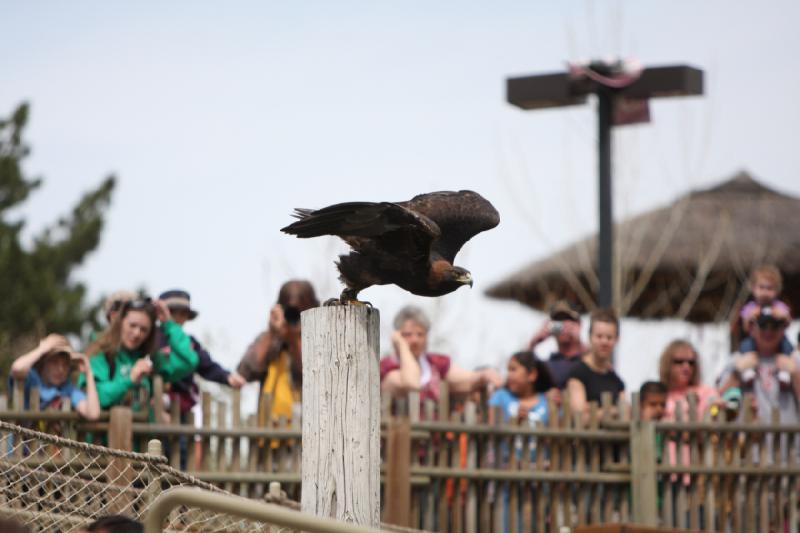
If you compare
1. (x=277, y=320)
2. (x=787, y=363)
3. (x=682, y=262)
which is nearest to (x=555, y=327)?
(x=787, y=363)

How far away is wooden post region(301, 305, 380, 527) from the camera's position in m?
5.04

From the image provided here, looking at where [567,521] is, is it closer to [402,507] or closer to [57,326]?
[402,507]

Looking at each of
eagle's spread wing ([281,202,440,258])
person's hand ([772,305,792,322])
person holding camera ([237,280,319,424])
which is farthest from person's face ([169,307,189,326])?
person's hand ([772,305,792,322])

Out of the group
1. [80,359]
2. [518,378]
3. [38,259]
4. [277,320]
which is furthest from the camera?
[38,259]

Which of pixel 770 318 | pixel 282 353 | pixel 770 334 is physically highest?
pixel 770 318

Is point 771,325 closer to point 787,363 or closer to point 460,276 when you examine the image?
point 787,363

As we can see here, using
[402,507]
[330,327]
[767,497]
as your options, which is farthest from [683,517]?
[330,327]

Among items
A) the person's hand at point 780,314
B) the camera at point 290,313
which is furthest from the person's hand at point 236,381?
the person's hand at point 780,314

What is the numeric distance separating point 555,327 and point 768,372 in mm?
1441

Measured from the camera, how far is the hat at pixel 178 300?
8.25 m

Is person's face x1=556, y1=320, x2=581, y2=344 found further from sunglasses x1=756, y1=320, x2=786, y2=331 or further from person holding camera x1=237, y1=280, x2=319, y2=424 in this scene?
person holding camera x1=237, y1=280, x2=319, y2=424

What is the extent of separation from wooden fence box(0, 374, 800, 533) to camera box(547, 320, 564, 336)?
1.69 feet

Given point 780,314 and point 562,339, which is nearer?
point 780,314

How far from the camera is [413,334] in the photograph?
8.59 meters
